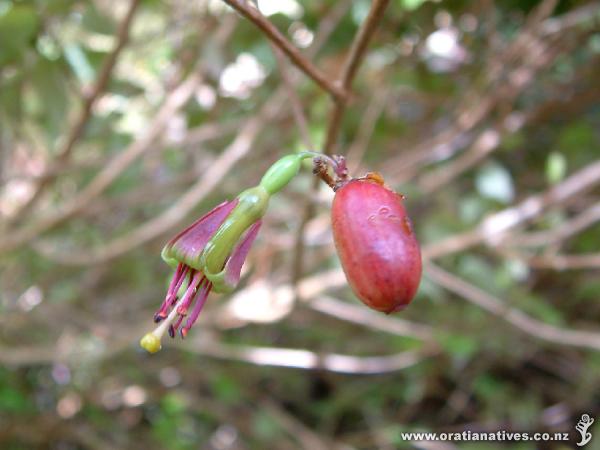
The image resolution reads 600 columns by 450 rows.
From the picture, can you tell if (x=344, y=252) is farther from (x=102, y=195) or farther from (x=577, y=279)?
(x=577, y=279)

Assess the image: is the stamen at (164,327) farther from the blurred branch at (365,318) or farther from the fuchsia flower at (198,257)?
the blurred branch at (365,318)

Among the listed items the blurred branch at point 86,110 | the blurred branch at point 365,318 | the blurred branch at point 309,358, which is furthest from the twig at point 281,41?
the blurred branch at point 309,358

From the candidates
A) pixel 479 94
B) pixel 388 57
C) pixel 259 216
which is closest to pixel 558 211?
pixel 479 94

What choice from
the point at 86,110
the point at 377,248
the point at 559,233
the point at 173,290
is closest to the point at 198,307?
the point at 173,290

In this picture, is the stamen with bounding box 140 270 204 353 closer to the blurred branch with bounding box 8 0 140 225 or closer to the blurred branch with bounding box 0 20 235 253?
the blurred branch with bounding box 8 0 140 225

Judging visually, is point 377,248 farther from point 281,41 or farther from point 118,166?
point 118,166

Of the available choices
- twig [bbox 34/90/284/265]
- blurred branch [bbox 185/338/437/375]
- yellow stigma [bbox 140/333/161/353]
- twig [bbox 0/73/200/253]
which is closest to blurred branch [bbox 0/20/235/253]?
twig [bbox 0/73/200/253]
